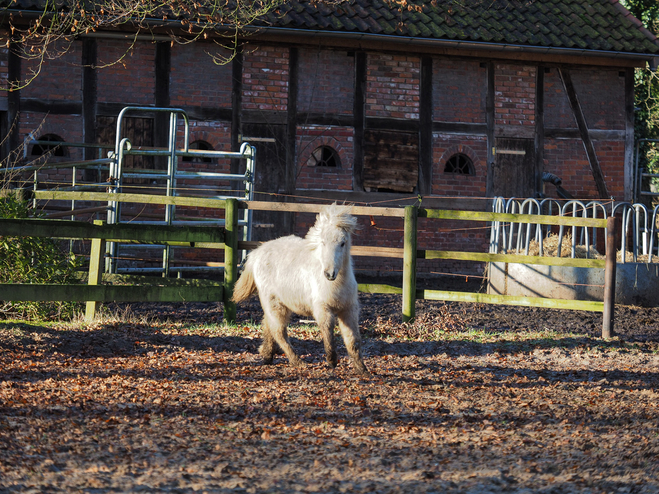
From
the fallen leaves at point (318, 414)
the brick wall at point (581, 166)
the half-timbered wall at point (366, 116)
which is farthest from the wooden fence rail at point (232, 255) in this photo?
the brick wall at point (581, 166)

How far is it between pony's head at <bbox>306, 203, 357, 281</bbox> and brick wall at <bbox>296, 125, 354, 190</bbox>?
27.1 feet

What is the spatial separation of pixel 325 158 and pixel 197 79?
9.33ft

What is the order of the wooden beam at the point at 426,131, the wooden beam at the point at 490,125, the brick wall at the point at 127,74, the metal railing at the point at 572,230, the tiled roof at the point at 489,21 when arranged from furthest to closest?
1. the wooden beam at the point at 490,125
2. the wooden beam at the point at 426,131
3. the tiled roof at the point at 489,21
4. the brick wall at the point at 127,74
5. the metal railing at the point at 572,230

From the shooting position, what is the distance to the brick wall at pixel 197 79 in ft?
45.3

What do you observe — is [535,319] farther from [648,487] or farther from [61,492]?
[61,492]

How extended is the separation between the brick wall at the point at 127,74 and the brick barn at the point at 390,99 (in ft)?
0.08

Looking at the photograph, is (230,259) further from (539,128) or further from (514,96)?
(539,128)

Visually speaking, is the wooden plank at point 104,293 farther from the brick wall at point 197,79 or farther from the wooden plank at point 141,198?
the brick wall at point 197,79

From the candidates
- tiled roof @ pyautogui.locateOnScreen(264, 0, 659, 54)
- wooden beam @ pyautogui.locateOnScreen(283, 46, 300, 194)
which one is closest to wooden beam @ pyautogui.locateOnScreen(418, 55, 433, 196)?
tiled roof @ pyautogui.locateOnScreen(264, 0, 659, 54)

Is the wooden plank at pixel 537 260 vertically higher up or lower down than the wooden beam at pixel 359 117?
lower down

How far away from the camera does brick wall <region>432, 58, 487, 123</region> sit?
592 inches

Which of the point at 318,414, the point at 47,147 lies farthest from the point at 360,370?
the point at 47,147

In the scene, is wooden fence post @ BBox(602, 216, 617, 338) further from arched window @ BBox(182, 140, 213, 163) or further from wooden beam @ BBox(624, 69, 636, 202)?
wooden beam @ BBox(624, 69, 636, 202)

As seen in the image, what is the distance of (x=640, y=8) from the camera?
21484 mm
